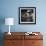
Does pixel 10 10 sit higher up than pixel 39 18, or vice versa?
pixel 10 10

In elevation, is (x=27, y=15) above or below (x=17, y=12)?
below

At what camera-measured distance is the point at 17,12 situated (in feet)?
15.0

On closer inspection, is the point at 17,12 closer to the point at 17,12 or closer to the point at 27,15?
the point at 17,12

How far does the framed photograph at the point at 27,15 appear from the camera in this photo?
14.9 feet

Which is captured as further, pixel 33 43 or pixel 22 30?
pixel 22 30

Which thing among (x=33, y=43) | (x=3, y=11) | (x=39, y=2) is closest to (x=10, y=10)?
(x=3, y=11)

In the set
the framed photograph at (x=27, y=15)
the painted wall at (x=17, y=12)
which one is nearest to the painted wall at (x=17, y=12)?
the painted wall at (x=17, y=12)

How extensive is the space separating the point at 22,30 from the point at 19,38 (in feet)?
2.12

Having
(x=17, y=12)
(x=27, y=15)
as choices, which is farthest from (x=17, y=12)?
(x=27, y=15)

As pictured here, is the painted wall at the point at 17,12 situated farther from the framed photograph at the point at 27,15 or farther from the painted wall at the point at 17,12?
the framed photograph at the point at 27,15

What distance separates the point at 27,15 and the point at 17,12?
364mm

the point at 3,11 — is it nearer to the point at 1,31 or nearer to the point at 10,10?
the point at 10,10

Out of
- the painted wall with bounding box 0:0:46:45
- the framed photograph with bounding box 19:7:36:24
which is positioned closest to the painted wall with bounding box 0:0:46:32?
the painted wall with bounding box 0:0:46:45

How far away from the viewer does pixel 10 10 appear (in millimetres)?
4562
